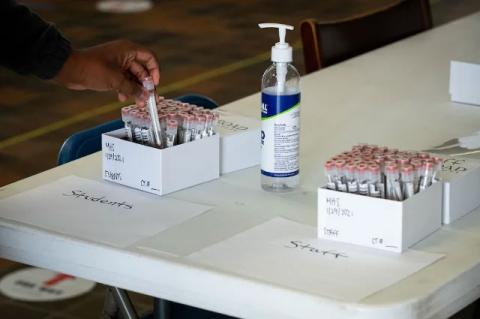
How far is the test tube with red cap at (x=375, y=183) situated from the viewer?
1772 millimetres

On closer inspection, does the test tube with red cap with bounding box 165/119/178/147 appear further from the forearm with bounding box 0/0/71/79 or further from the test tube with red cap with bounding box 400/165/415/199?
the test tube with red cap with bounding box 400/165/415/199

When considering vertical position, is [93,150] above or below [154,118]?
below

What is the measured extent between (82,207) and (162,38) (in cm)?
520

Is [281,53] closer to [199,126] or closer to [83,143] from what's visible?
[199,126]

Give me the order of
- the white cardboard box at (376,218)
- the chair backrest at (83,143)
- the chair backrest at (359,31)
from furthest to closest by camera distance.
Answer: the chair backrest at (359,31) < the chair backrest at (83,143) < the white cardboard box at (376,218)

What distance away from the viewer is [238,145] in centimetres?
219

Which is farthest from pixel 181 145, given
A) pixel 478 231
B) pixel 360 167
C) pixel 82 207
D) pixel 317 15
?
pixel 317 15

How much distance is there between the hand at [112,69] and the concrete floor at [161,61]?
4.81 feet

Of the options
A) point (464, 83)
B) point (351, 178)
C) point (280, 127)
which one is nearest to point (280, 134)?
point (280, 127)

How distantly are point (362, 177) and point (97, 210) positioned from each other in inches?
19.3

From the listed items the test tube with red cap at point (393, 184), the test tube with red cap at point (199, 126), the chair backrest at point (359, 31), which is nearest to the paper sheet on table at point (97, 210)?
the test tube with red cap at point (199, 126)

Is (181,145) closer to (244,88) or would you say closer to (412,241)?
(412,241)

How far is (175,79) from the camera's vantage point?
6141 mm

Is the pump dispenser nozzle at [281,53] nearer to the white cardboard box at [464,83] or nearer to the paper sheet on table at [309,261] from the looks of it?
the paper sheet on table at [309,261]
